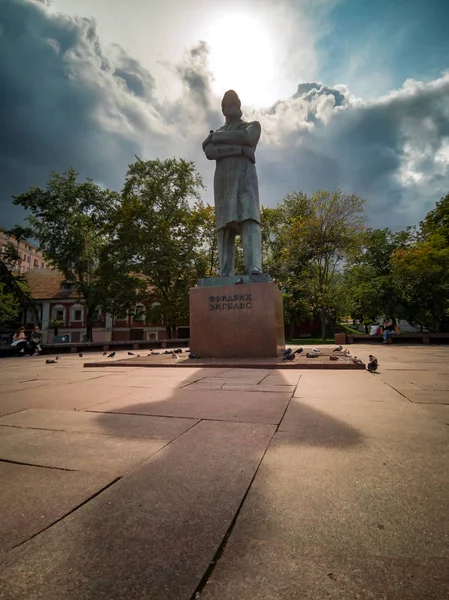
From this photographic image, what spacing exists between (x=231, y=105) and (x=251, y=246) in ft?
13.2

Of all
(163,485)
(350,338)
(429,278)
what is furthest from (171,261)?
(163,485)

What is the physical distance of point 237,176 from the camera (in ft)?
26.9

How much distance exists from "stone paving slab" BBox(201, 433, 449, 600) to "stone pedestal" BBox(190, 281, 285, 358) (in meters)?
5.61

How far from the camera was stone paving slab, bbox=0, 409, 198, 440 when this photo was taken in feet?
7.13

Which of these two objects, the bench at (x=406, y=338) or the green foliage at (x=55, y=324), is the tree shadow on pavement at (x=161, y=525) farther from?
the green foliage at (x=55, y=324)

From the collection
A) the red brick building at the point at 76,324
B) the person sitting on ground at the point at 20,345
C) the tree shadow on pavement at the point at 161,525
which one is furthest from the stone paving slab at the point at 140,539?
the red brick building at the point at 76,324

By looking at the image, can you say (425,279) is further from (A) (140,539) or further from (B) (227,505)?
(A) (140,539)

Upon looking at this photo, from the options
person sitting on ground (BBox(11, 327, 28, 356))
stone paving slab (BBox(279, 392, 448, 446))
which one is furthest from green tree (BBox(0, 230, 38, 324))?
stone paving slab (BBox(279, 392, 448, 446))

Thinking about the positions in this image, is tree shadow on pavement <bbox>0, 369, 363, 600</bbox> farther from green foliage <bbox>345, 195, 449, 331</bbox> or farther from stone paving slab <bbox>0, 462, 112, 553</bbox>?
green foliage <bbox>345, 195, 449, 331</bbox>

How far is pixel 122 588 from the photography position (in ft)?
2.68

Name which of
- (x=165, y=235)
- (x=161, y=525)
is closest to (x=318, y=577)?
(x=161, y=525)

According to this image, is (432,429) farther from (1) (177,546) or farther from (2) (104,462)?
(2) (104,462)

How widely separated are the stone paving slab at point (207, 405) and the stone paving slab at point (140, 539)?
927 millimetres

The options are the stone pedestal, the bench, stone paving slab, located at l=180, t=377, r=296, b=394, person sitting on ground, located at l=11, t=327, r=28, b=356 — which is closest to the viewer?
stone paving slab, located at l=180, t=377, r=296, b=394
